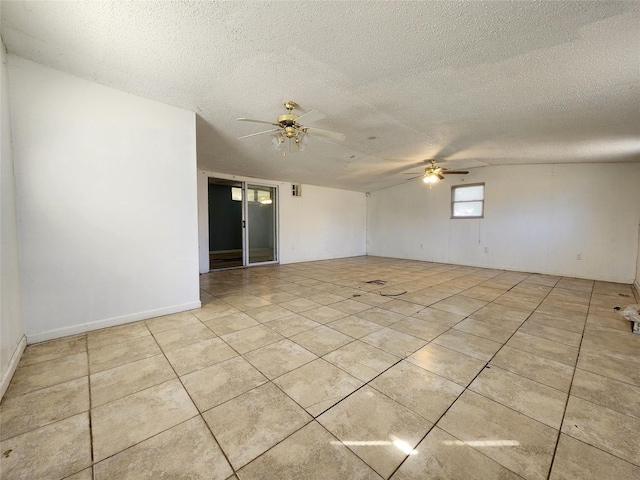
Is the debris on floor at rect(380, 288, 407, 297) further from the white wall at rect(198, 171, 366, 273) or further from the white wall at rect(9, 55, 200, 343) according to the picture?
the white wall at rect(198, 171, 366, 273)

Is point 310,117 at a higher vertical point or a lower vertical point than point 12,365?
higher

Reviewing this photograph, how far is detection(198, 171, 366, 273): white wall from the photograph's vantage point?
20.7 ft

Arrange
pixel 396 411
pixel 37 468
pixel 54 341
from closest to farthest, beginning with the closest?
pixel 37 468 < pixel 396 411 < pixel 54 341

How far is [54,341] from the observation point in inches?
95.3

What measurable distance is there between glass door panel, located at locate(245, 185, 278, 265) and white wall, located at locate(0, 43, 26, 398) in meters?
4.67

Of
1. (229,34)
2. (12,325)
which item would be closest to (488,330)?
(229,34)

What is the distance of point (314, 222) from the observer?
8.21m

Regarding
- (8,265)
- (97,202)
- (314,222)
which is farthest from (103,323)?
(314,222)

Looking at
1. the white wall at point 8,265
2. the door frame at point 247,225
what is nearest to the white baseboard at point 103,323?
the white wall at point 8,265

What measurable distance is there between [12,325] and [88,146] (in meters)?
1.76

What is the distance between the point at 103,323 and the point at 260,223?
4740 millimetres

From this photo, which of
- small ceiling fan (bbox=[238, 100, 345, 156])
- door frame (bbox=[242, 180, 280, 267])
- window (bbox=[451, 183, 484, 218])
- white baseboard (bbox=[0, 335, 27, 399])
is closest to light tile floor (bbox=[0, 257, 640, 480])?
white baseboard (bbox=[0, 335, 27, 399])

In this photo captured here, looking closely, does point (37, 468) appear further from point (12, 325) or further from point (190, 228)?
point (190, 228)

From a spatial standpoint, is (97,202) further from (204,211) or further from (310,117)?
(204,211)
